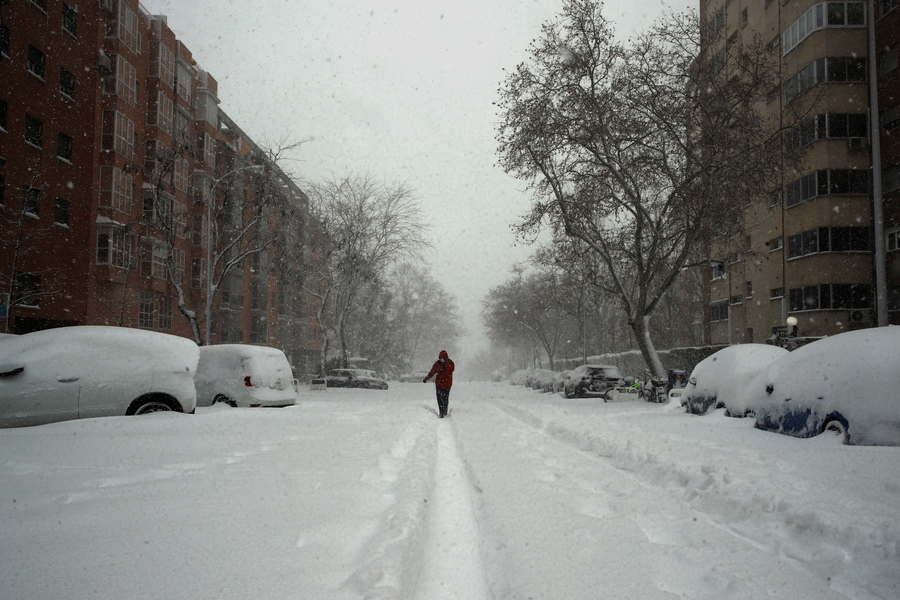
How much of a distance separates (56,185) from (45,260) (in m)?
3.77

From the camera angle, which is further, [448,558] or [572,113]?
[572,113]

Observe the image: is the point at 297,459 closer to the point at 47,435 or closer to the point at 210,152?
the point at 47,435

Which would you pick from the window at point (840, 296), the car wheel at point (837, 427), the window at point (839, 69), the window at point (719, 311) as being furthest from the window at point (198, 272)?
the car wheel at point (837, 427)

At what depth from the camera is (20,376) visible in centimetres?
845

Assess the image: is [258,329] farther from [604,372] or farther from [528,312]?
[604,372]

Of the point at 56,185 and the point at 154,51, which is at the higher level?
the point at 154,51

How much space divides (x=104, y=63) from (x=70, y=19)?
244 cm

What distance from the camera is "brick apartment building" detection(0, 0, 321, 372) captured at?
25562 millimetres

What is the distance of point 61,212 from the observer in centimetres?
2927

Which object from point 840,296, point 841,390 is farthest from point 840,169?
point 841,390

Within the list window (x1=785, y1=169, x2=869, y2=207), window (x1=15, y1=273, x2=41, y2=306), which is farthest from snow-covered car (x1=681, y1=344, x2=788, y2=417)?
window (x1=15, y1=273, x2=41, y2=306)

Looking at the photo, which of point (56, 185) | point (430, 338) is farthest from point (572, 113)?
point (430, 338)

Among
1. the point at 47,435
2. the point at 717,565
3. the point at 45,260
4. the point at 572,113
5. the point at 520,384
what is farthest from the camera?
the point at 520,384

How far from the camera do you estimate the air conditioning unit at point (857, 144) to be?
95.2 ft
